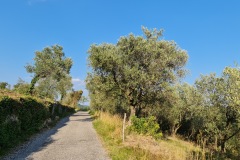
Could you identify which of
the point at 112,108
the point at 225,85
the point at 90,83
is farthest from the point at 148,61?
the point at 112,108

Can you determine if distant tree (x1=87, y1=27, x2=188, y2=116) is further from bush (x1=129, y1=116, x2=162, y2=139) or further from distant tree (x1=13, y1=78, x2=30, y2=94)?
distant tree (x1=13, y1=78, x2=30, y2=94)

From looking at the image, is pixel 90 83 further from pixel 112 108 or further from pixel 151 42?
pixel 112 108

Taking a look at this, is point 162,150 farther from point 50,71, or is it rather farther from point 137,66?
point 50,71

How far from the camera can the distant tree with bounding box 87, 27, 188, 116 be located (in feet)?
81.5

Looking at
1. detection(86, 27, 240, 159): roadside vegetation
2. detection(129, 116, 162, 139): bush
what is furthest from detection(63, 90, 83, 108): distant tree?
detection(129, 116, 162, 139): bush

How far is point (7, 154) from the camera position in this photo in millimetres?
11969

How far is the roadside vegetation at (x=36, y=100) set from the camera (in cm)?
1504

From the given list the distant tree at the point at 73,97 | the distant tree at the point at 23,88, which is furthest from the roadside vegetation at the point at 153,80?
the distant tree at the point at 73,97

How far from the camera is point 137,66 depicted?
80.7 feet

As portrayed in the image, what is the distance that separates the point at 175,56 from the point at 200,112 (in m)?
10.9

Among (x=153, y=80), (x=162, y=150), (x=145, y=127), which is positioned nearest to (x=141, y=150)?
(x=162, y=150)

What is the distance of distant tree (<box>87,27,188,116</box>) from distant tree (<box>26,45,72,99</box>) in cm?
2174

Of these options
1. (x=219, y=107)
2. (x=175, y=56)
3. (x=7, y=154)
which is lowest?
(x=7, y=154)

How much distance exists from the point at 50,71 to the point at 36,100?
76.4 feet
